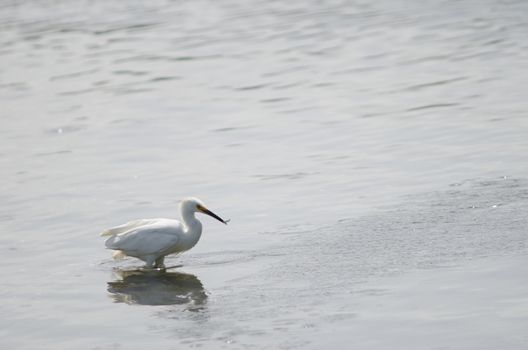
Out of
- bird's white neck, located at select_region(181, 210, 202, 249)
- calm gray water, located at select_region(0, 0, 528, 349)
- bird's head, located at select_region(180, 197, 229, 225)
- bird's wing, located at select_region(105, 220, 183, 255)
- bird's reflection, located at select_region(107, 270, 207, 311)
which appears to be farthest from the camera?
bird's head, located at select_region(180, 197, 229, 225)

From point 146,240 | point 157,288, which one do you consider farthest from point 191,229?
point 157,288

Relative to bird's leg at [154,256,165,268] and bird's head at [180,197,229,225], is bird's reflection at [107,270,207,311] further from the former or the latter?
bird's head at [180,197,229,225]

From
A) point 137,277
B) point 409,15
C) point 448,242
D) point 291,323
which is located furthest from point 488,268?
point 409,15

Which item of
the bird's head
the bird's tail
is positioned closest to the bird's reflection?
the bird's tail

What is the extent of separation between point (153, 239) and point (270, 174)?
3.37 metres

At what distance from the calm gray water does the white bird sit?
7.9 inches

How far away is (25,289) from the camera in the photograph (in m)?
10.2

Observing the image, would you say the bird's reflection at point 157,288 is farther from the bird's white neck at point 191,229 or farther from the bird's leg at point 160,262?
the bird's white neck at point 191,229

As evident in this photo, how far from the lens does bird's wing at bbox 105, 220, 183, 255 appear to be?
1052 cm

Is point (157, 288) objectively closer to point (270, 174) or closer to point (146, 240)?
point (146, 240)

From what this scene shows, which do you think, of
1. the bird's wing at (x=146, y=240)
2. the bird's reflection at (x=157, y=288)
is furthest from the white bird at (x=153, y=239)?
the bird's reflection at (x=157, y=288)

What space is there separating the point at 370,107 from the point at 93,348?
30.2 feet

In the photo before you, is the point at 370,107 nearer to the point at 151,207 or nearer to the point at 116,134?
the point at 116,134

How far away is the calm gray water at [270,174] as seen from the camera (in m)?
9.04
